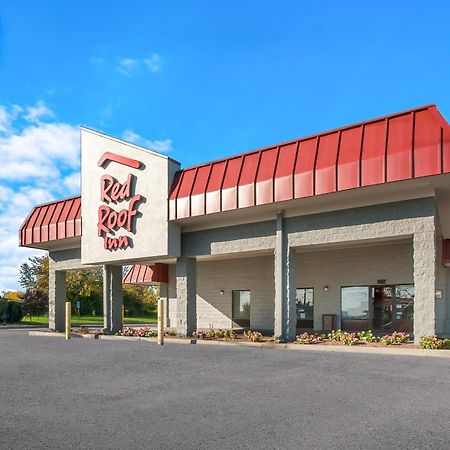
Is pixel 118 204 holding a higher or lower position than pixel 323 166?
lower

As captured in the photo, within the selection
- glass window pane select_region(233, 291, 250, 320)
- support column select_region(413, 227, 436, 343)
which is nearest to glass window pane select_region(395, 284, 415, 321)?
support column select_region(413, 227, 436, 343)

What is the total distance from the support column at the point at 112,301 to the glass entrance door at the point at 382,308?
476 inches

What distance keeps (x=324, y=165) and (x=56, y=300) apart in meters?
18.6

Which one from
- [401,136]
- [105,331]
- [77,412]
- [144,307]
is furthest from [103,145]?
[144,307]

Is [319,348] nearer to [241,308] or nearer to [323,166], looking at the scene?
[323,166]

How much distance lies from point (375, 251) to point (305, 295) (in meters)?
4.26

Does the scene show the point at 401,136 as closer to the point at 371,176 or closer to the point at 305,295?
the point at 371,176

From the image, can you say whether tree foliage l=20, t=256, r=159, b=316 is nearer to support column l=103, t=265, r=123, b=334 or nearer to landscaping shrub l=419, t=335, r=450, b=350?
support column l=103, t=265, r=123, b=334

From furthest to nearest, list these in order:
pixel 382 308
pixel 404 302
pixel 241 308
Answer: pixel 241 308 → pixel 382 308 → pixel 404 302

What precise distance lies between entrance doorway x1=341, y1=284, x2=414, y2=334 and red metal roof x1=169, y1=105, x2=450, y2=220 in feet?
27.1

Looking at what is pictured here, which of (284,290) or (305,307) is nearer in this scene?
(284,290)

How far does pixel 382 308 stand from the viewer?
20.6m

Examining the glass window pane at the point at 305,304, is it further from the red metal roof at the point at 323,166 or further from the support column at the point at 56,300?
the support column at the point at 56,300

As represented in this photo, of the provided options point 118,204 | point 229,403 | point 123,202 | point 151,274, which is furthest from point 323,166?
point 151,274
